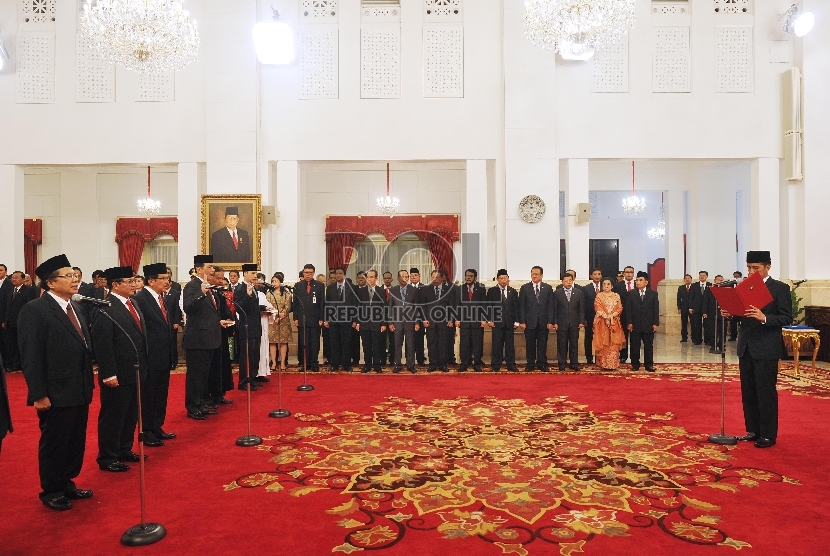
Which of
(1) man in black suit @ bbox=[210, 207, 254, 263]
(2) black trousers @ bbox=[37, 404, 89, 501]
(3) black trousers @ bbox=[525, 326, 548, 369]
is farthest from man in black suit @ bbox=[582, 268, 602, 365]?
(2) black trousers @ bbox=[37, 404, 89, 501]

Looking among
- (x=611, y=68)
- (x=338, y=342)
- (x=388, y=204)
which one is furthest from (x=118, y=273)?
(x=388, y=204)

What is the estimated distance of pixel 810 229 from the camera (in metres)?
10.6

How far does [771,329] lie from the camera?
5.02 m

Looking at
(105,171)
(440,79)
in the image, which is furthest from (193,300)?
(105,171)

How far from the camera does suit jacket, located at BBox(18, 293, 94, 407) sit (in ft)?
11.9

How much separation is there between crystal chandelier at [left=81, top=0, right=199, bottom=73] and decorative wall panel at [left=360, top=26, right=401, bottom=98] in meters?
3.25

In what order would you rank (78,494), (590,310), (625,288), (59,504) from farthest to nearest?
1. (590,310)
2. (625,288)
3. (78,494)
4. (59,504)

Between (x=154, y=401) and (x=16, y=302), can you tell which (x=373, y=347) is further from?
(x=16, y=302)

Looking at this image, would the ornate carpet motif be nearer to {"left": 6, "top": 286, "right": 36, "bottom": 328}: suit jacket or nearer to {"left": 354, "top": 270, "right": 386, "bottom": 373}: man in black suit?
{"left": 354, "top": 270, "right": 386, "bottom": 373}: man in black suit

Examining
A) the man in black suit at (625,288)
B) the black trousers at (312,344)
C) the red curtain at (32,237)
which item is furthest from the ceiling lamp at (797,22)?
the red curtain at (32,237)

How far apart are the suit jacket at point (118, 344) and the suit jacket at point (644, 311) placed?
23.1 ft

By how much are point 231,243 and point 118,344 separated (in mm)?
6237

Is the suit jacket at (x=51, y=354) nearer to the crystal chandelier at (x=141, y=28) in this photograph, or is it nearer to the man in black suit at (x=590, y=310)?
the crystal chandelier at (x=141, y=28)

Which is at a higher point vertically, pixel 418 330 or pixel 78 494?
pixel 418 330
